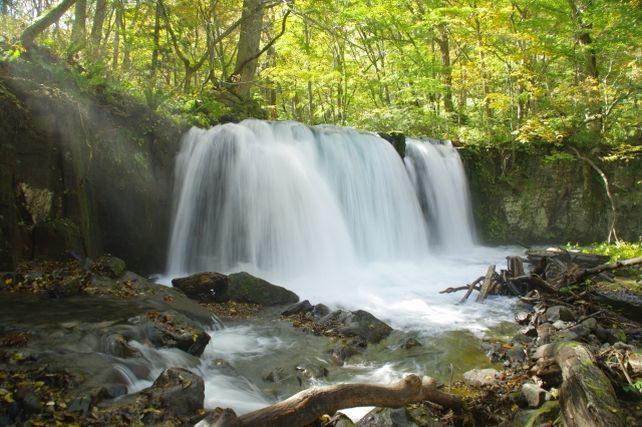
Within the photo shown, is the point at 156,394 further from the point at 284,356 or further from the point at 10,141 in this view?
the point at 10,141

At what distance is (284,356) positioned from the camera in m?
5.77

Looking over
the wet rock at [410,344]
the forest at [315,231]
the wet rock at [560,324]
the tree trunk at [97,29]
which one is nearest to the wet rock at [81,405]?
the forest at [315,231]

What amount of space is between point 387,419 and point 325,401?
1012 mm

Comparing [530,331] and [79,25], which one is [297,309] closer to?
[530,331]

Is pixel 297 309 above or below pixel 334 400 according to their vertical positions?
below

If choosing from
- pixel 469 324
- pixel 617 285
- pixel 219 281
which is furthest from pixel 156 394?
pixel 617 285

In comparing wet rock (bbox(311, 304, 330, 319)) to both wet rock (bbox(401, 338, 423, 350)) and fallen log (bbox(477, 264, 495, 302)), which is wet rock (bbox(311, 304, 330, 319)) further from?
fallen log (bbox(477, 264, 495, 302))

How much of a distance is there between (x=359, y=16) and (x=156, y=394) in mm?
13098

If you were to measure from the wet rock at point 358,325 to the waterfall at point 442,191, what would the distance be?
8.09 metres

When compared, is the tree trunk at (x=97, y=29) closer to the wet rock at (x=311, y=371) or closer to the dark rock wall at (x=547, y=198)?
the wet rock at (x=311, y=371)

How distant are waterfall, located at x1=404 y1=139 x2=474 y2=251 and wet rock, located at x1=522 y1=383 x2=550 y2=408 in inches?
401

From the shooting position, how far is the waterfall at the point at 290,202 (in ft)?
33.3

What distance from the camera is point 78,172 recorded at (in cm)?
767

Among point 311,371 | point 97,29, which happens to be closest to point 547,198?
point 311,371
